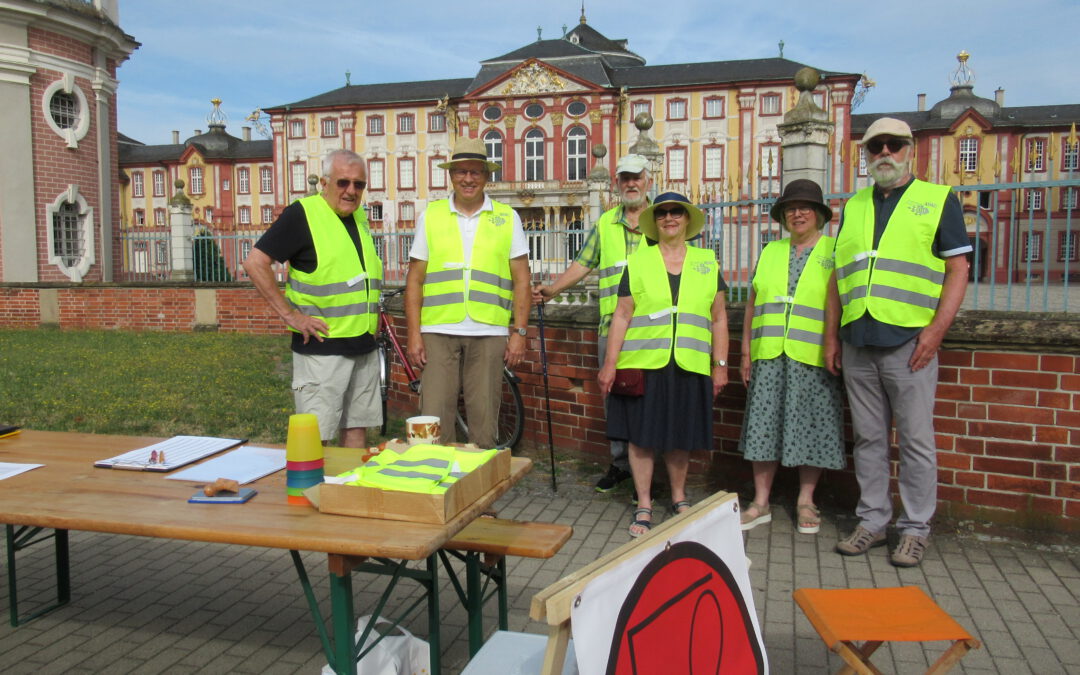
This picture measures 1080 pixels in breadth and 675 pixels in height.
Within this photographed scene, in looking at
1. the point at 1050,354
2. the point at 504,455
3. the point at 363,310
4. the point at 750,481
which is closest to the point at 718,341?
the point at 750,481

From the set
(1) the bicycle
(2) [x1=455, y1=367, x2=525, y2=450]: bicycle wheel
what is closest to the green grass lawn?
(1) the bicycle

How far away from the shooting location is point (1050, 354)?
4391 mm

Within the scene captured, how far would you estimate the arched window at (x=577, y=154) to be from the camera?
1939 inches

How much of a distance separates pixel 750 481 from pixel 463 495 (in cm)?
346

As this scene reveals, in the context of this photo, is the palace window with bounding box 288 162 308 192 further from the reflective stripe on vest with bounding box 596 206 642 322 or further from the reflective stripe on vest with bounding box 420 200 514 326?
the reflective stripe on vest with bounding box 420 200 514 326

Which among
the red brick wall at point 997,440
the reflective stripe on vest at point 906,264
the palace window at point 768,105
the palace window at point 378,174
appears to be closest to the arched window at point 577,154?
the palace window at point 768,105

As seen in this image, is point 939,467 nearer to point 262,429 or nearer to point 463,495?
point 463,495

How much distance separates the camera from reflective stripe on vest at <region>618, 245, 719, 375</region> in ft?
15.1

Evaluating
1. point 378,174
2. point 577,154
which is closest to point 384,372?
point 577,154

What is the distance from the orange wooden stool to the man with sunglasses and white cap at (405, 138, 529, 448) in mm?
2484

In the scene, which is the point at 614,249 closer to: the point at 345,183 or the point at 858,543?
the point at 345,183

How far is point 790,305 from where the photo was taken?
4.66 meters

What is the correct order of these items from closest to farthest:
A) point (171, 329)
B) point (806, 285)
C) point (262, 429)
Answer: point (806, 285) → point (262, 429) → point (171, 329)

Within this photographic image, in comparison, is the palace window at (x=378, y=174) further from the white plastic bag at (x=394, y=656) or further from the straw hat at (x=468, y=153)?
the white plastic bag at (x=394, y=656)
